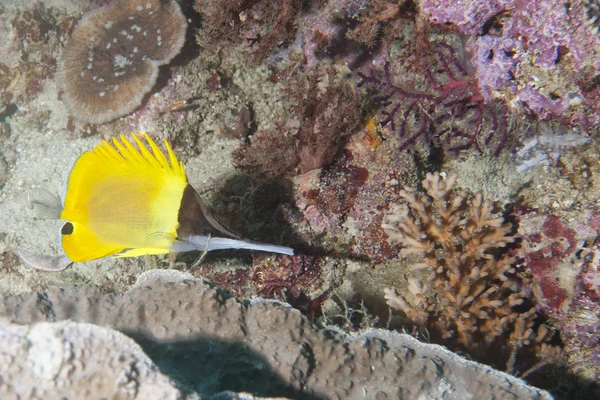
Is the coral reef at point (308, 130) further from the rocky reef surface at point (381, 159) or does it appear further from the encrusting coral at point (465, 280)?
the encrusting coral at point (465, 280)

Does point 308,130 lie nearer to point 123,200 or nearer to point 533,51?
point 123,200

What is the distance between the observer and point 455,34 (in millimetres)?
3447

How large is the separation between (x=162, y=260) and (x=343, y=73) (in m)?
2.65

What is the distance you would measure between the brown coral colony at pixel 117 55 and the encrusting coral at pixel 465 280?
3.17 metres

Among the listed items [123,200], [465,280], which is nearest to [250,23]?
[123,200]

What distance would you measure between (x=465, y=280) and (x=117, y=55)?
4.58 metres

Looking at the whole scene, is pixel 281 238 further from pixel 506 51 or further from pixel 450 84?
pixel 506 51

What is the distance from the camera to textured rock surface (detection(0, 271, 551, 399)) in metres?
2.09

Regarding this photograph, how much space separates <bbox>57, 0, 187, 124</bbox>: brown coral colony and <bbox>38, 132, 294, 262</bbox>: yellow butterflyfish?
77.2 inches

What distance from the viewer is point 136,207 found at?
242cm

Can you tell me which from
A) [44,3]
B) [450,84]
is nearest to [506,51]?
[450,84]

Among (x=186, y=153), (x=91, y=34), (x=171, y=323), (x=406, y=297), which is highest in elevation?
(x=91, y=34)

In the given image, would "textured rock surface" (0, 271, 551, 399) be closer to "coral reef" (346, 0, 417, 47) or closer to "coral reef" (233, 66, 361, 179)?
"coral reef" (233, 66, 361, 179)

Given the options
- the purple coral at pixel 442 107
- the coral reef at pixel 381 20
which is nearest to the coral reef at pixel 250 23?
the coral reef at pixel 381 20
